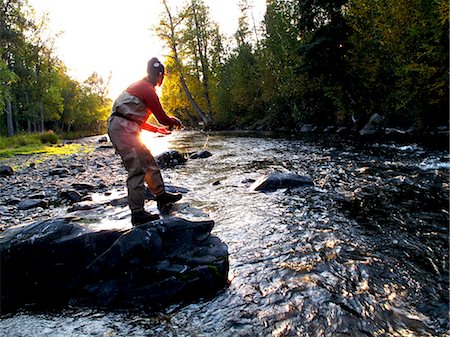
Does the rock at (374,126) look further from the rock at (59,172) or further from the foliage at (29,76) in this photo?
the foliage at (29,76)

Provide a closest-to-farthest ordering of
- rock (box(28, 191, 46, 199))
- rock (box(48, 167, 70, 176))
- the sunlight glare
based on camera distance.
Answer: rock (box(28, 191, 46, 199))
rock (box(48, 167, 70, 176))
the sunlight glare

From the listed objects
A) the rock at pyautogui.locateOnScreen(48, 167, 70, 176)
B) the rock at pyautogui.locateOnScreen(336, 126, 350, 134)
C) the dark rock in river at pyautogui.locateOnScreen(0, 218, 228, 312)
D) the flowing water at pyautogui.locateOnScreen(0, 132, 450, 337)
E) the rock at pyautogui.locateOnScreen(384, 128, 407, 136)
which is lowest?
the flowing water at pyautogui.locateOnScreen(0, 132, 450, 337)

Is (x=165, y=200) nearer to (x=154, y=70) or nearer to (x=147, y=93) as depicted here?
(x=147, y=93)

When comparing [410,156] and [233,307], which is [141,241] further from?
[410,156]

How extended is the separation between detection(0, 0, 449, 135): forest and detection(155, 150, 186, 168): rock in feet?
46.4

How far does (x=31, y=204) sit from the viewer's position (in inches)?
327

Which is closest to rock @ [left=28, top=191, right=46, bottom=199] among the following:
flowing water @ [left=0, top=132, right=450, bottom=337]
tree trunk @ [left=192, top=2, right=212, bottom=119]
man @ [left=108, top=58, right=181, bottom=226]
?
flowing water @ [left=0, top=132, right=450, bottom=337]

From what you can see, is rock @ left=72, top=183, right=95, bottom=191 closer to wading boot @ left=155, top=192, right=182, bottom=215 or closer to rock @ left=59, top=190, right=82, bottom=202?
rock @ left=59, top=190, right=82, bottom=202

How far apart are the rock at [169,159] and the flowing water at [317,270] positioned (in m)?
5.92

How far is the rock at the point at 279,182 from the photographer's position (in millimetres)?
8871

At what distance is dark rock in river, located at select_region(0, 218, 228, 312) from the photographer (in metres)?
3.96

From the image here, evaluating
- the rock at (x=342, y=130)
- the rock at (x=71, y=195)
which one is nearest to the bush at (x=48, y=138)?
the rock at (x=71, y=195)

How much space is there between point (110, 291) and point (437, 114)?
21.6 metres

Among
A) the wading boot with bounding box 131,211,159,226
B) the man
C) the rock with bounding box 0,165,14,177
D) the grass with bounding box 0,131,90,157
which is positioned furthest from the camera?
the grass with bounding box 0,131,90,157
